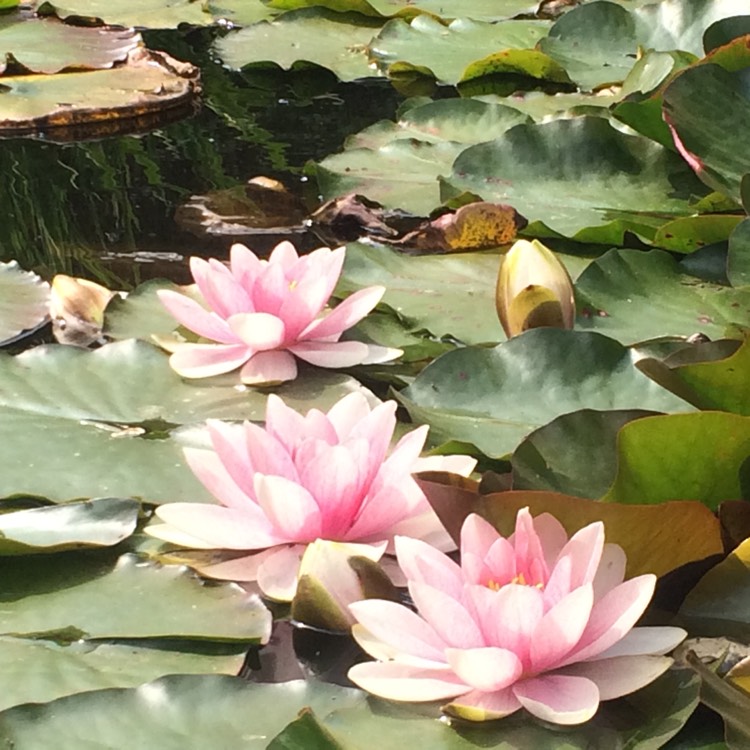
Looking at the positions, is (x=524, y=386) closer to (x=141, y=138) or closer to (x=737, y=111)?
(x=737, y=111)

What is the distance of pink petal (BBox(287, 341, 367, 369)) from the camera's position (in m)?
1.16

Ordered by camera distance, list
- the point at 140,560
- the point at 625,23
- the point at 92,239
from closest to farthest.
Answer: the point at 140,560 < the point at 92,239 < the point at 625,23

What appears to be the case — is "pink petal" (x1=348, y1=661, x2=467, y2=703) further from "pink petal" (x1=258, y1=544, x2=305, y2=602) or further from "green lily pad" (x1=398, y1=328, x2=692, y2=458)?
"green lily pad" (x1=398, y1=328, x2=692, y2=458)

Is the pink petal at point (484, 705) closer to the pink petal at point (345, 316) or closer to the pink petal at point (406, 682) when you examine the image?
the pink petal at point (406, 682)

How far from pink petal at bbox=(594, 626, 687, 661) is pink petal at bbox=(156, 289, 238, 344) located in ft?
1.87

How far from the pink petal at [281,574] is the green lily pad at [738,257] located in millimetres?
604

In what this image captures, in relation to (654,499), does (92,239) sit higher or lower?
lower

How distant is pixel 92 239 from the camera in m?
1.65

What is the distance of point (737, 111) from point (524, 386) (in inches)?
23.4

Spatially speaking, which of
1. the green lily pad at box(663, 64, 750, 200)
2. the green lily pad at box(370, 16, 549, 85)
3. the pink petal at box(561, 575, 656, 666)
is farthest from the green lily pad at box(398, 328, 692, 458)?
the green lily pad at box(370, 16, 549, 85)

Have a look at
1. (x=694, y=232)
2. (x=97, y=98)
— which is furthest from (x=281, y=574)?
(x=97, y=98)

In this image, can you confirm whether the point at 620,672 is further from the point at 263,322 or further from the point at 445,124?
the point at 445,124

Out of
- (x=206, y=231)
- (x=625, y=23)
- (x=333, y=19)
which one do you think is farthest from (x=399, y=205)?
(x=333, y=19)

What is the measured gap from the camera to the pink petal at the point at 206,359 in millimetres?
1139
